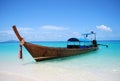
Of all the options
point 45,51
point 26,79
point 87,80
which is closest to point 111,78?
point 87,80

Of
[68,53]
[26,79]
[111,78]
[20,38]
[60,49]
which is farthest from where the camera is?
[68,53]

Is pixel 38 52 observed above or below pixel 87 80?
above

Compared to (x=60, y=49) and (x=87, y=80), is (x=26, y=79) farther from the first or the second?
(x=60, y=49)

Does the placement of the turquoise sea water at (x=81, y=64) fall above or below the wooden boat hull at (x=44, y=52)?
below

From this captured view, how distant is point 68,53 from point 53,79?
20.9 ft

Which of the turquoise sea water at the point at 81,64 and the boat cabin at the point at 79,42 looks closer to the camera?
the turquoise sea water at the point at 81,64

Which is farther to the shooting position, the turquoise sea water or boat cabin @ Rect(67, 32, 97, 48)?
boat cabin @ Rect(67, 32, 97, 48)

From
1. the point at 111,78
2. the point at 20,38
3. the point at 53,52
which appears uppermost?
the point at 20,38

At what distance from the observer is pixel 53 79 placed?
19.6 ft

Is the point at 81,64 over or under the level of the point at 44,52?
under

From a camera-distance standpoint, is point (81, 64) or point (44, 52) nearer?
point (81, 64)

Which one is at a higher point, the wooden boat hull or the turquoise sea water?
the wooden boat hull

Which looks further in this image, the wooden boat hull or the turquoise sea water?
the wooden boat hull

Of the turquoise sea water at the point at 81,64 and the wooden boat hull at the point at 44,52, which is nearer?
the turquoise sea water at the point at 81,64
